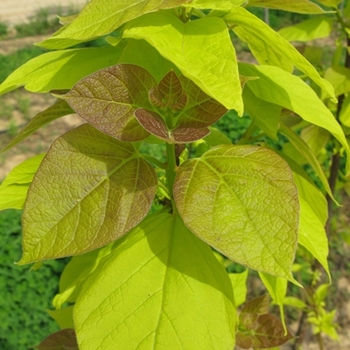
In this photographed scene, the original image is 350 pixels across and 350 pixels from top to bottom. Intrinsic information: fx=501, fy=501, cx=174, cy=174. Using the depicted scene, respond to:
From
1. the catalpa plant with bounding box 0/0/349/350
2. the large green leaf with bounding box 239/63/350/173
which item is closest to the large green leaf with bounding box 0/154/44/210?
the catalpa plant with bounding box 0/0/349/350

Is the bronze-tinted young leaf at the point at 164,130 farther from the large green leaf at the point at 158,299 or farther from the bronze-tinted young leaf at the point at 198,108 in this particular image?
the large green leaf at the point at 158,299

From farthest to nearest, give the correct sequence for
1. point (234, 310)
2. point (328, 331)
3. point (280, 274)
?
point (328, 331) < point (234, 310) < point (280, 274)

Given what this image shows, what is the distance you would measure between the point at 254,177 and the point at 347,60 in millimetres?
839

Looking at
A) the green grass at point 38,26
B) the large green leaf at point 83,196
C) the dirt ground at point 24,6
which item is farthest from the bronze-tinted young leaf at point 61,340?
the dirt ground at point 24,6

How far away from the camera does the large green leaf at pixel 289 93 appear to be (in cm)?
62

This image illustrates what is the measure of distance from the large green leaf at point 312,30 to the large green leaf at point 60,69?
0.67m

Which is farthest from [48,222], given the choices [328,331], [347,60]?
[328,331]

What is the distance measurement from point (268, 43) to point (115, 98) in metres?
0.19

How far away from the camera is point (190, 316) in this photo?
0.57 m

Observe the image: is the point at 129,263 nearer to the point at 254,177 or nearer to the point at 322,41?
the point at 254,177

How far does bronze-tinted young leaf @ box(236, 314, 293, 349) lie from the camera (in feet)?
2.95

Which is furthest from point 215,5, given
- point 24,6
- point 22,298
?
point 24,6

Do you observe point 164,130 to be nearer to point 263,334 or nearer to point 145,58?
point 145,58

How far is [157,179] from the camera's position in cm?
60
